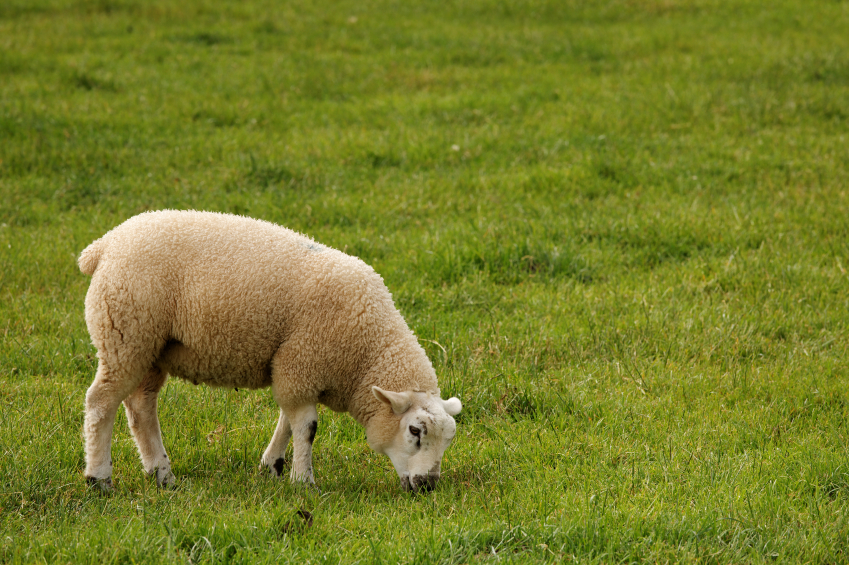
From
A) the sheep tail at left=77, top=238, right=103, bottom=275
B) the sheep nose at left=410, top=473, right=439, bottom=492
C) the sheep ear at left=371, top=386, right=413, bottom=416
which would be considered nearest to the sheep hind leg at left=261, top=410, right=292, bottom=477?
the sheep ear at left=371, top=386, right=413, bottom=416

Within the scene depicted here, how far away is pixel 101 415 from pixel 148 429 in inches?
12.6

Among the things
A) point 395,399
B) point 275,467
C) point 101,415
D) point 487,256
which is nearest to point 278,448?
point 275,467

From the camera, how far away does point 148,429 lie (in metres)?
4.46

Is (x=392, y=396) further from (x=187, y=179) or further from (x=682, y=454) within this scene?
(x=187, y=179)

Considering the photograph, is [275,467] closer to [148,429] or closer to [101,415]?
[148,429]

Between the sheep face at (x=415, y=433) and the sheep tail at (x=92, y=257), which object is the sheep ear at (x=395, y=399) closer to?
the sheep face at (x=415, y=433)

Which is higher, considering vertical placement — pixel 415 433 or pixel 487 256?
pixel 415 433

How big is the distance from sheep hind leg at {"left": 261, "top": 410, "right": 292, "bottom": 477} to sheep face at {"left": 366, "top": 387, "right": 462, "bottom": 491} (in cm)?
53

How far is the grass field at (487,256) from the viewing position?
388 centimetres

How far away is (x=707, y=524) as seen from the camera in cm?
382

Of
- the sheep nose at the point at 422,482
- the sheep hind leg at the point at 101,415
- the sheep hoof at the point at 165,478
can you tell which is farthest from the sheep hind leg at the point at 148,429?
the sheep nose at the point at 422,482

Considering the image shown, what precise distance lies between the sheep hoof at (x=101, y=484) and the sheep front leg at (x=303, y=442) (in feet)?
2.97

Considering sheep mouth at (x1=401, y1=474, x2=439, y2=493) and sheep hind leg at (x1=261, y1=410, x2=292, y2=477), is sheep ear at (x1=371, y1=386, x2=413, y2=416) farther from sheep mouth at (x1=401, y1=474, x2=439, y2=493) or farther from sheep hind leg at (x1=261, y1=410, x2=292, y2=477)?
sheep hind leg at (x1=261, y1=410, x2=292, y2=477)

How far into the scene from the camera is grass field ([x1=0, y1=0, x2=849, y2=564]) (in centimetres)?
388
